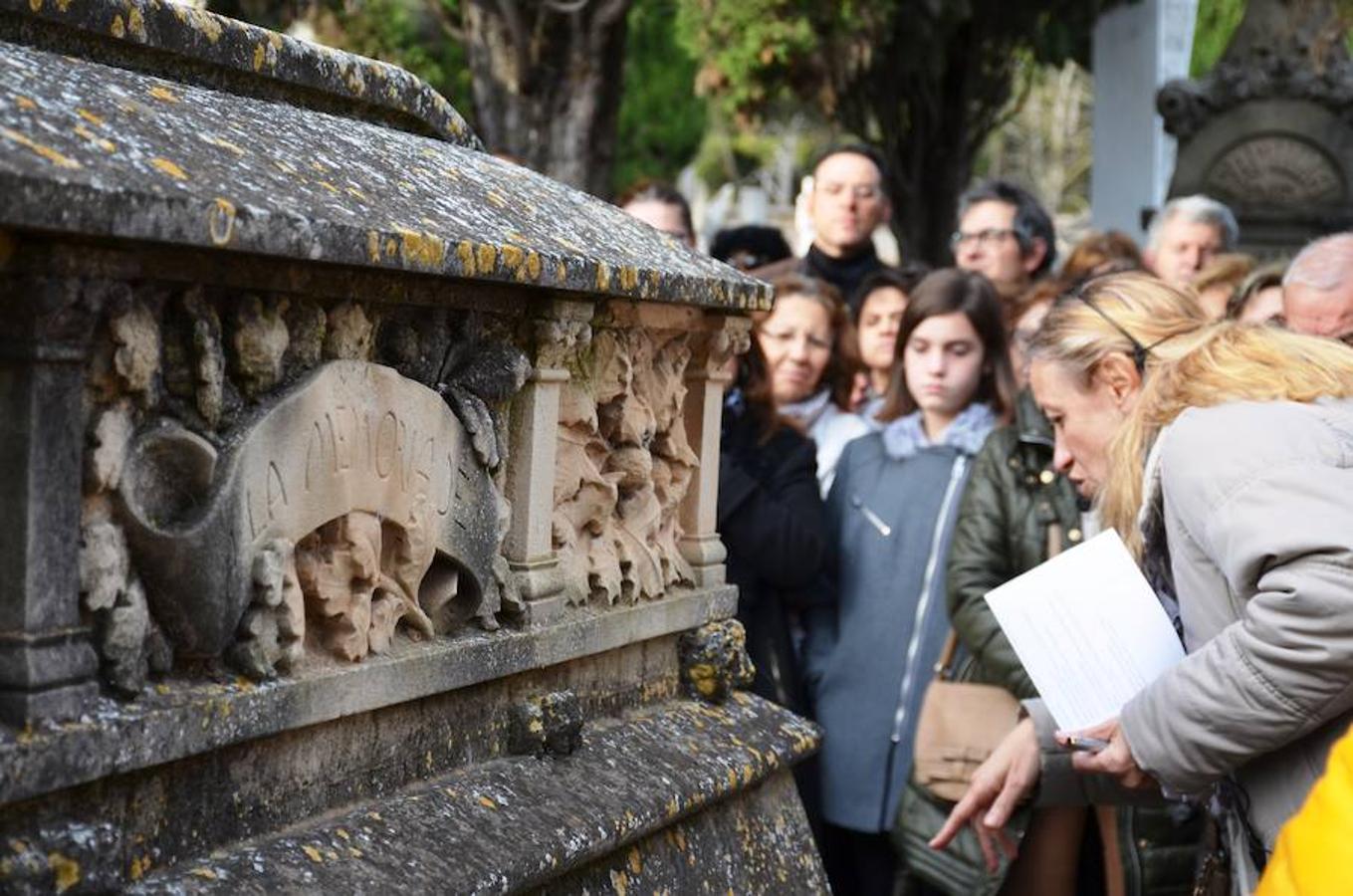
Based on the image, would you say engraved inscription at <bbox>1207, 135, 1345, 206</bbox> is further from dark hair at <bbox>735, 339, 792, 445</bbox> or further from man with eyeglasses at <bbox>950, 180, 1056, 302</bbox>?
dark hair at <bbox>735, 339, 792, 445</bbox>

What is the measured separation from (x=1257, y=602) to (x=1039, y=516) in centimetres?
182

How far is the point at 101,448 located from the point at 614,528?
4.58ft

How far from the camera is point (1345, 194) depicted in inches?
538

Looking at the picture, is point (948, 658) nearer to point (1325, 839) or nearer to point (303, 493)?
point (303, 493)

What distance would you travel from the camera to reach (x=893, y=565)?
5066 millimetres

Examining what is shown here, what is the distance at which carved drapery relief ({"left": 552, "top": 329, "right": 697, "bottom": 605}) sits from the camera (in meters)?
3.35

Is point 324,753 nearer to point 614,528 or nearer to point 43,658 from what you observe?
point 43,658

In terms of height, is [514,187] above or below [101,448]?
above

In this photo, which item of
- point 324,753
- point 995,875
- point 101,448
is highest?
point 101,448

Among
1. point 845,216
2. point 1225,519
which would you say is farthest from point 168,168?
point 845,216

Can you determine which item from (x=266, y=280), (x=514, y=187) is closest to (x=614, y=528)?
(x=514, y=187)

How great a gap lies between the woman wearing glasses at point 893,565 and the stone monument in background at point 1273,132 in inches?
345

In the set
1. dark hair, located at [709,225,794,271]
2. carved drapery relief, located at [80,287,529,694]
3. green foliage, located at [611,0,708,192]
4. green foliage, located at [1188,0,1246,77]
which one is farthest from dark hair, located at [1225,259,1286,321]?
green foliage, located at [1188,0,1246,77]

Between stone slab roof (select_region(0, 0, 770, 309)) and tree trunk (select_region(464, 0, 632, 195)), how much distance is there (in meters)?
6.67
